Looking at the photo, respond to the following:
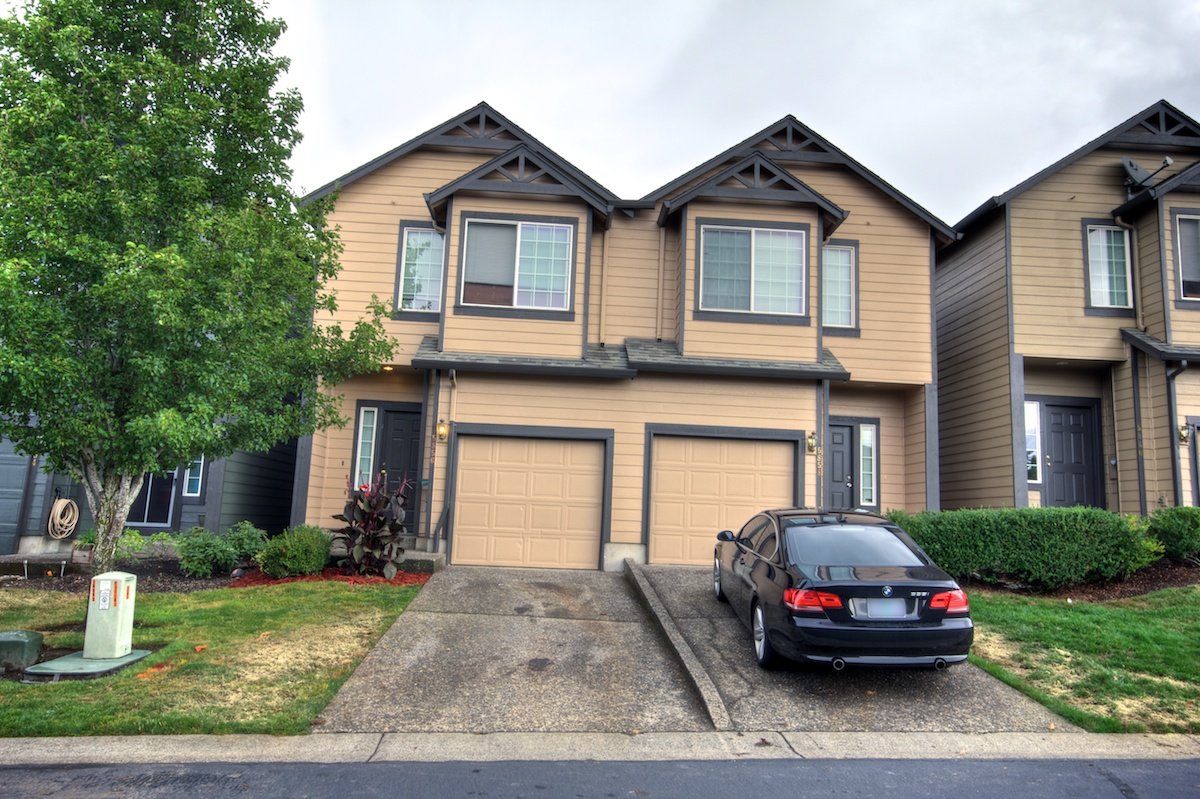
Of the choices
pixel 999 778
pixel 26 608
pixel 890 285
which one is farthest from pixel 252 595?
pixel 890 285

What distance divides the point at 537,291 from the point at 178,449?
22.5ft

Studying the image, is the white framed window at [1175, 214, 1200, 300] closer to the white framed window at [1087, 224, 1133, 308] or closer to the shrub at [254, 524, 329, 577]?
the white framed window at [1087, 224, 1133, 308]

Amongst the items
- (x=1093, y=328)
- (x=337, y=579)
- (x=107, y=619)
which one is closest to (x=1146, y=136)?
(x=1093, y=328)

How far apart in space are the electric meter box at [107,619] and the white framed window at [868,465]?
11.9 meters

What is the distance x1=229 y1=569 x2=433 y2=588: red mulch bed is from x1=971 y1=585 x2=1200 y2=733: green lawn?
23.8 feet

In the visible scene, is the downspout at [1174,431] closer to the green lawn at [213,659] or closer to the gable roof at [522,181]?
the gable roof at [522,181]

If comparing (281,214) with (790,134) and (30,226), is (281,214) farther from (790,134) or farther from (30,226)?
(790,134)

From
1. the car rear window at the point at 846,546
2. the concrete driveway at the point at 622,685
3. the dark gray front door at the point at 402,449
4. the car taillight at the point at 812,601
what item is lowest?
the concrete driveway at the point at 622,685

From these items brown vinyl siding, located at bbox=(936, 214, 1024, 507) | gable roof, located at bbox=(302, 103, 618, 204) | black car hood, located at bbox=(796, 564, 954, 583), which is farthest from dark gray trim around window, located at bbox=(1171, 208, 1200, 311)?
black car hood, located at bbox=(796, 564, 954, 583)

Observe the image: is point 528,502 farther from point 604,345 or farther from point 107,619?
point 107,619

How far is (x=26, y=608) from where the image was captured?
9430 millimetres

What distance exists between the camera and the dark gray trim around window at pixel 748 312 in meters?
13.5

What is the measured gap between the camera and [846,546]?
7.52m

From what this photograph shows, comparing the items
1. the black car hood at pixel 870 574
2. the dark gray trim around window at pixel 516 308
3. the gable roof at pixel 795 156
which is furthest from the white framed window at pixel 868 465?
the black car hood at pixel 870 574
